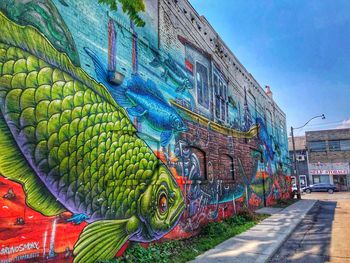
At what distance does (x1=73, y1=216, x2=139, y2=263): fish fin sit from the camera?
5363 millimetres

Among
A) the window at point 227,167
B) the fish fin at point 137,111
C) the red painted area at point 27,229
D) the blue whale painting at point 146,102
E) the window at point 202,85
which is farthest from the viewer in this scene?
the window at point 227,167

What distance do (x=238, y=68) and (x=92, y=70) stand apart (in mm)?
11979

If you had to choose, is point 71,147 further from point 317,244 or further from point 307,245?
point 317,244

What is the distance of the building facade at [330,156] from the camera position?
44719mm

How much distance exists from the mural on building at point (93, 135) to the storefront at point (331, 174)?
4099cm

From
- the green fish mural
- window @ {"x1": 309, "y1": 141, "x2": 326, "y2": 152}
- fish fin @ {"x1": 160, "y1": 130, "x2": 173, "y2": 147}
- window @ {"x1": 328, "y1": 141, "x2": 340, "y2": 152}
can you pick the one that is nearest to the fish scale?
the green fish mural

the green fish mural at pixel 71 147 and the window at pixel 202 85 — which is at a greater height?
the window at pixel 202 85

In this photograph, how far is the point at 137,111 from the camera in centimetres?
724

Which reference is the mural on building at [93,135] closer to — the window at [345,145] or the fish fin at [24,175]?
the fish fin at [24,175]

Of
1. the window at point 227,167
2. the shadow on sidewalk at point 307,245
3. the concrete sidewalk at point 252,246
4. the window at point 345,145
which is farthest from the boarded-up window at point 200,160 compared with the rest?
the window at point 345,145

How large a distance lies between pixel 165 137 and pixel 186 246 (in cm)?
295

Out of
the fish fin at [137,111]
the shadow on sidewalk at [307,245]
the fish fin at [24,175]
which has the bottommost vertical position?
the shadow on sidewalk at [307,245]

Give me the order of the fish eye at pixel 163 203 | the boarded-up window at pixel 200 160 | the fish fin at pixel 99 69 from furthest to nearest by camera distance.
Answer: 1. the boarded-up window at pixel 200 160
2. the fish eye at pixel 163 203
3. the fish fin at pixel 99 69

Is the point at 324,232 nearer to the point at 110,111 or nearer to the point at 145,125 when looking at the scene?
the point at 145,125
